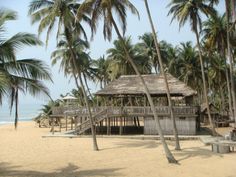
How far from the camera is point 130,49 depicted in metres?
47.6

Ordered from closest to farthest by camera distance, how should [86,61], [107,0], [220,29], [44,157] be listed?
[107,0] < [44,157] < [220,29] < [86,61]

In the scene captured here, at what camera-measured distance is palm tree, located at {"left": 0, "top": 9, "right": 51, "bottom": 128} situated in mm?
11156

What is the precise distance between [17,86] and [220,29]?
2371 cm

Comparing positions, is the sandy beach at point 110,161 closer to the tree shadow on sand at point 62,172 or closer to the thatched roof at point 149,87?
the tree shadow on sand at point 62,172

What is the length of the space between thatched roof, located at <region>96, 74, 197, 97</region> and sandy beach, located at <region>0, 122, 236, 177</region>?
6477 millimetres

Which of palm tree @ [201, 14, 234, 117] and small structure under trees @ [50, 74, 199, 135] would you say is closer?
small structure under trees @ [50, 74, 199, 135]

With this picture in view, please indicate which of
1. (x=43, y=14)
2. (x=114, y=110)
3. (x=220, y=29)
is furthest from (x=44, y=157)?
(x=220, y=29)

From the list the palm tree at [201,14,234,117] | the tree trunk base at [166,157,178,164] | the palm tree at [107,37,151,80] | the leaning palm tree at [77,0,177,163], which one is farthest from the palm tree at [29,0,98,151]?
the palm tree at [107,37,151,80]

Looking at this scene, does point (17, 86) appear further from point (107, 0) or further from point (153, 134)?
point (153, 134)

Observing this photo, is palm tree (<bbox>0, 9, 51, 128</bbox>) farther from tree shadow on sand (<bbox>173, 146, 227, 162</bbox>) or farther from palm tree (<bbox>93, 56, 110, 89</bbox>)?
palm tree (<bbox>93, 56, 110, 89</bbox>)

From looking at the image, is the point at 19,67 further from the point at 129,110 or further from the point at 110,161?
the point at 129,110

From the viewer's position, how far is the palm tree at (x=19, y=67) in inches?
439

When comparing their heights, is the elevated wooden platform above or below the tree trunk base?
above

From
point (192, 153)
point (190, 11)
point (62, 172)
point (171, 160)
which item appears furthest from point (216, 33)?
point (62, 172)
